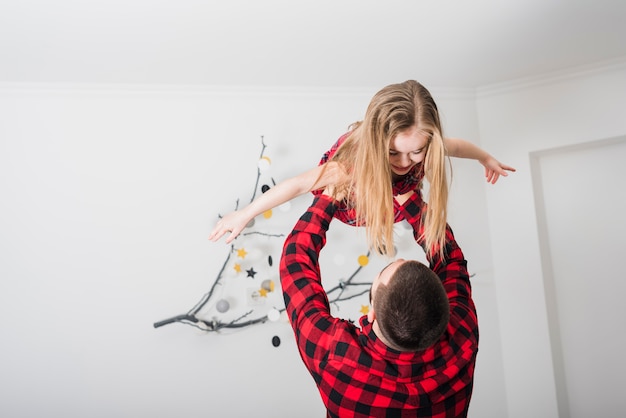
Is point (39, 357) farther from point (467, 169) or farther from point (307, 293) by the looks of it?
point (467, 169)

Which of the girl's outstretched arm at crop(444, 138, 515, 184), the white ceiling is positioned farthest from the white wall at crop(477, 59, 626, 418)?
the girl's outstretched arm at crop(444, 138, 515, 184)

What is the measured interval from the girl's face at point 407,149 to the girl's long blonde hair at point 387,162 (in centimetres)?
1

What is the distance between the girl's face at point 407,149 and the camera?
1448mm

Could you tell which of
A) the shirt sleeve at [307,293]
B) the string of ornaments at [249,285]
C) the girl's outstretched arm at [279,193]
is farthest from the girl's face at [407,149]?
the string of ornaments at [249,285]

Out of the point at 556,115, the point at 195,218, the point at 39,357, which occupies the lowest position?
the point at 39,357

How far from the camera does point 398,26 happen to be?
7.29ft

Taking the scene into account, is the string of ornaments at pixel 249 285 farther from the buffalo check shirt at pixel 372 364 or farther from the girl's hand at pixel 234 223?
the buffalo check shirt at pixel 372 364

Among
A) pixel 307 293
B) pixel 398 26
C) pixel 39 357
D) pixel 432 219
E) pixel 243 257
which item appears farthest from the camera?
pixel 243 257

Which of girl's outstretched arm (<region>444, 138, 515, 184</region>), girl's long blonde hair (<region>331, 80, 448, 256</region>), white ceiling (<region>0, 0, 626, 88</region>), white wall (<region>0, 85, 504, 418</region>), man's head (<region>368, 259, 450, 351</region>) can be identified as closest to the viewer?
man's head (<region>368, 259, 450, 351</region>)

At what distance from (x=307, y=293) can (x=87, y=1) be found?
1.46 m

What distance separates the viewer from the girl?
1426 millimetres

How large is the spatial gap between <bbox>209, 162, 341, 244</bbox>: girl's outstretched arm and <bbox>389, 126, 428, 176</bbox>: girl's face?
175 mm

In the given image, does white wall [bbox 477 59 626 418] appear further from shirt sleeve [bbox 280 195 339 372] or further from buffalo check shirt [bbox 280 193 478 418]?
shirt sleeve [bbox 280 195 339 372]

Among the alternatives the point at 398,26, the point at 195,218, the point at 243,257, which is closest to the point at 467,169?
the point at 398,26
